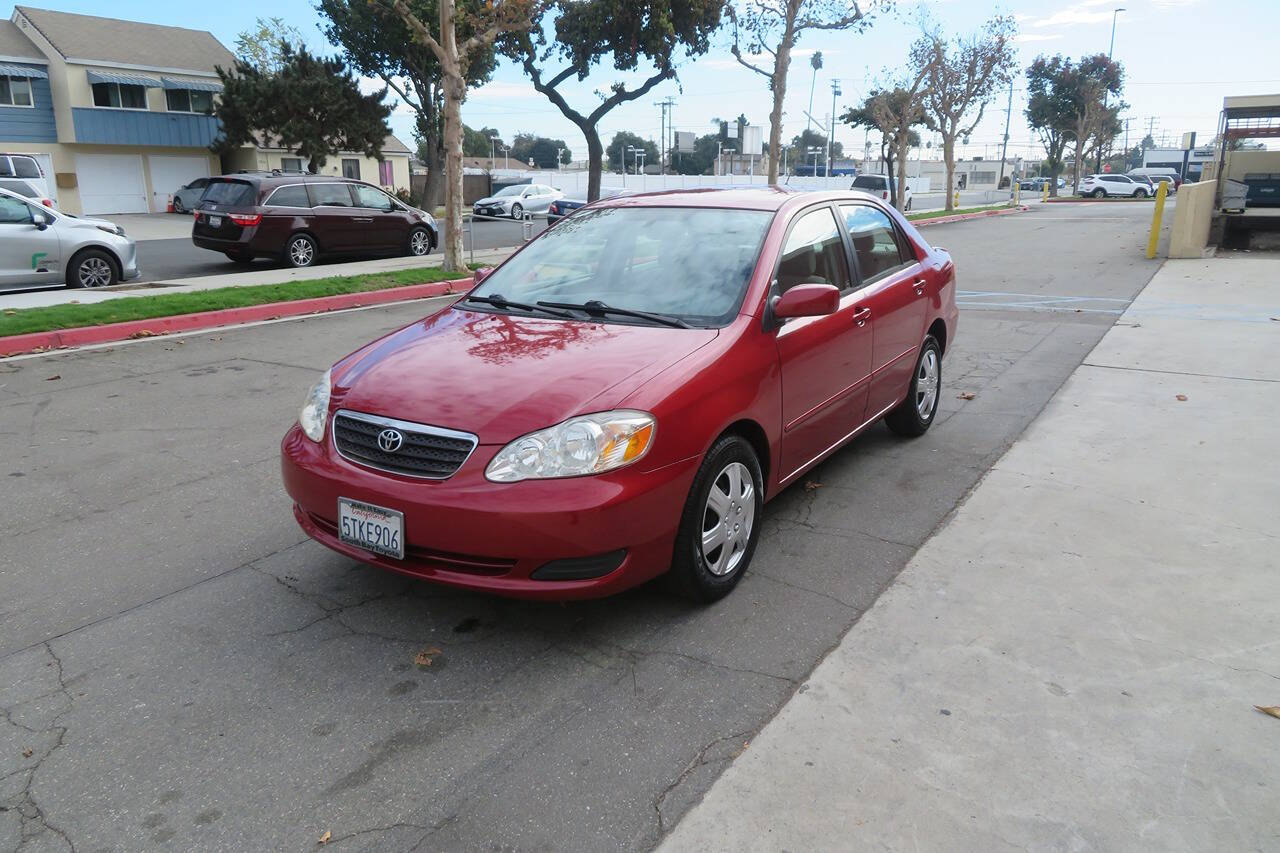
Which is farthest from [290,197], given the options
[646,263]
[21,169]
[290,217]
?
[21,169]

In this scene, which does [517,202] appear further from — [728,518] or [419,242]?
[728,518]

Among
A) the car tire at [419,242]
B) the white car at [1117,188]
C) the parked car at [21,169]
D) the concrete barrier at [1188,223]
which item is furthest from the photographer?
the white car at [1117,188]

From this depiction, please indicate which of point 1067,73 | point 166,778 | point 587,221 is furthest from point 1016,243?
A: point 1067,73

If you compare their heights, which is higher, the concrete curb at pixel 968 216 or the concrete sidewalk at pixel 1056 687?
the concrete curb at pixel 968 216

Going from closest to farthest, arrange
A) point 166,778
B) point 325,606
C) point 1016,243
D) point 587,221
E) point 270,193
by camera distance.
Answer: point 166,778 < point 325,606 < point 587,221 < point 270,193 < point 1016,243

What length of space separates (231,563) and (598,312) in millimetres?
2047

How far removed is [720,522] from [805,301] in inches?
41.4

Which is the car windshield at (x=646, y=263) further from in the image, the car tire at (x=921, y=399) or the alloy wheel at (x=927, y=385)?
the alloy wheel at (x=927, y=385)

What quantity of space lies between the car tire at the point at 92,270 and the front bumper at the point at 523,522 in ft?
37.2

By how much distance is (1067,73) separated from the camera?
5428 centimetres

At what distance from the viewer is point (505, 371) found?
370 centimetres

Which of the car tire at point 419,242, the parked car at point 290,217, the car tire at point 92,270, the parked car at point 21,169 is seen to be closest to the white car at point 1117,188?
the car tire at point 419,242

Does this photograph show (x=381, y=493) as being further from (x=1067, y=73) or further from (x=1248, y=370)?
(x=1067, y=73)

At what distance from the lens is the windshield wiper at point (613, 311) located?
410cm
